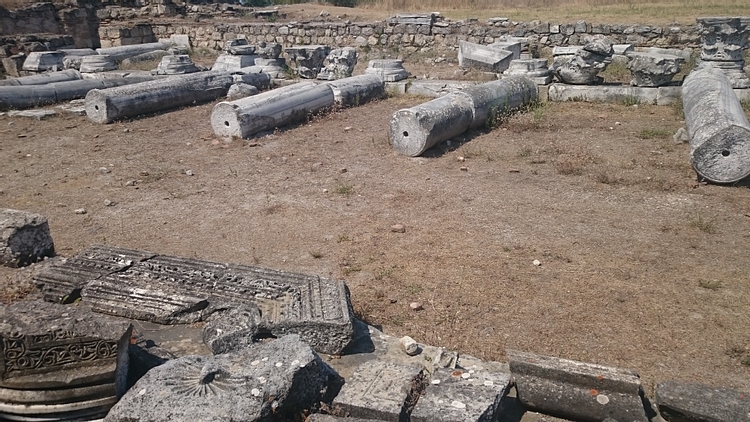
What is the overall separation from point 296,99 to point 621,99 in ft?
20.2

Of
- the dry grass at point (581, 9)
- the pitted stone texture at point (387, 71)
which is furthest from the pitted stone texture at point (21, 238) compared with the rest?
the dry grass at point (581, 9)

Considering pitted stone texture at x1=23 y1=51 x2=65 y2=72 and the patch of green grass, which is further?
pitted stone texture at x1=23 y1=51 x2=65 y2=72

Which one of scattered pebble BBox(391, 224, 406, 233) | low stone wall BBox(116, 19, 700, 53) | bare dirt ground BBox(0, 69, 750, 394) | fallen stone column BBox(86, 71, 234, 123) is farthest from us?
low stone wall BBox(116, 19, 700, 53)

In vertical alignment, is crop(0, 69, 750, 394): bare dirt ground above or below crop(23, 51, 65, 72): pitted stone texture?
below

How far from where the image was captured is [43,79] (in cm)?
1364

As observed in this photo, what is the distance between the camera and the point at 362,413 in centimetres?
316

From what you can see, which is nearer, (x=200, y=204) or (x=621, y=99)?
(x=200, y=204)

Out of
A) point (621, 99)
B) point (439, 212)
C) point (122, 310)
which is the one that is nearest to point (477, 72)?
point (621, 99)

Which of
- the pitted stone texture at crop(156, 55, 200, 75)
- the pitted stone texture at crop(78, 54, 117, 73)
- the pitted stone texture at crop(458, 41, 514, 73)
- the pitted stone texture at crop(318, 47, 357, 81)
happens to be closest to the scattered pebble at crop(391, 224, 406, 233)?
the pitted stone texture at crop(318, 47, 357, 81)

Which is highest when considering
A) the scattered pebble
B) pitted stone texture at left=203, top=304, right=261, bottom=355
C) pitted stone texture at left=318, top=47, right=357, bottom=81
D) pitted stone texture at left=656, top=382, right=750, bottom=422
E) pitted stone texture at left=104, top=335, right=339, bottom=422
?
pitted stone texture at left=318, top=47, right=357, bottom=81

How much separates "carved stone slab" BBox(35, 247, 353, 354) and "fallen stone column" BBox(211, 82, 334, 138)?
500 centimetres

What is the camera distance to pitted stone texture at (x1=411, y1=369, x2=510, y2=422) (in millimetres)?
3088

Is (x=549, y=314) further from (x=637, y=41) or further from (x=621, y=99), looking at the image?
(x=637, y=41)

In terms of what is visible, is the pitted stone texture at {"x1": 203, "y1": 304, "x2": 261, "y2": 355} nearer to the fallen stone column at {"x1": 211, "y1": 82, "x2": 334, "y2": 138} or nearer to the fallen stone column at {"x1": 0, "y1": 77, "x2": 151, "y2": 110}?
the fallen stone column at {"x1": 211, "y1": 82, "x2": 334, "y2": 138}
